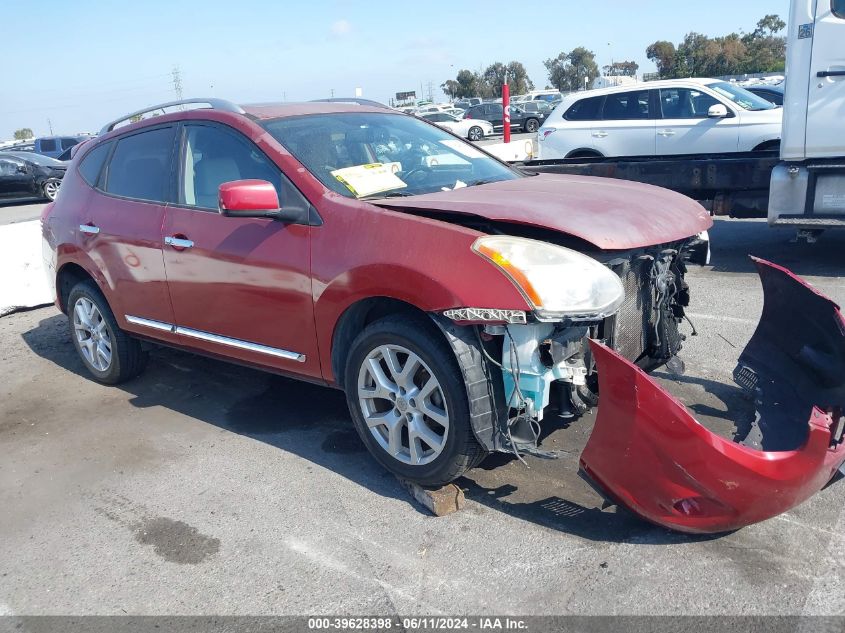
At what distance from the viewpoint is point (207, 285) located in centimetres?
414

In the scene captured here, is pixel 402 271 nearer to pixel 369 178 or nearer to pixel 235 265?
pixel 369 178

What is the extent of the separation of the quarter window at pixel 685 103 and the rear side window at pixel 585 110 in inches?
37.9

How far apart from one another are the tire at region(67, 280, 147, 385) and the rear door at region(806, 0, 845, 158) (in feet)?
20.3

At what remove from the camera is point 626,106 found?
1115cm

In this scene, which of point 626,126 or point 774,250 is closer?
point 774,250

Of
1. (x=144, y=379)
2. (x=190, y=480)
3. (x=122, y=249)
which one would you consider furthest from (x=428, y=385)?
(x=144, y=379)

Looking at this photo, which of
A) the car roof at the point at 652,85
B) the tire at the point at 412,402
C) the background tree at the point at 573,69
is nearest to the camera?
the tire at the point at 412,402

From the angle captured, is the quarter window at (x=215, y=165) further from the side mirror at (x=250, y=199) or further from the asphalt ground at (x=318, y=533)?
the asphalt ground at (x=318, y=533)

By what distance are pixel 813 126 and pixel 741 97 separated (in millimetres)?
4214

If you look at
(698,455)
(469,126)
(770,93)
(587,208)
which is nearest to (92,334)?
(587,208)

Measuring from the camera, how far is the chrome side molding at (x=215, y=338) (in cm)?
387

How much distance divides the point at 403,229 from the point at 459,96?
9301 cm

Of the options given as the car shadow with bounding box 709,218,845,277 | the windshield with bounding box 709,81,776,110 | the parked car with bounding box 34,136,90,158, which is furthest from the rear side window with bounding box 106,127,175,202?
the parked car with bounding box 34,136,90,158

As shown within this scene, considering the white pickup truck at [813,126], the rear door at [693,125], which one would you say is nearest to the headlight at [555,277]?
the white pickup truck at [813,126]
